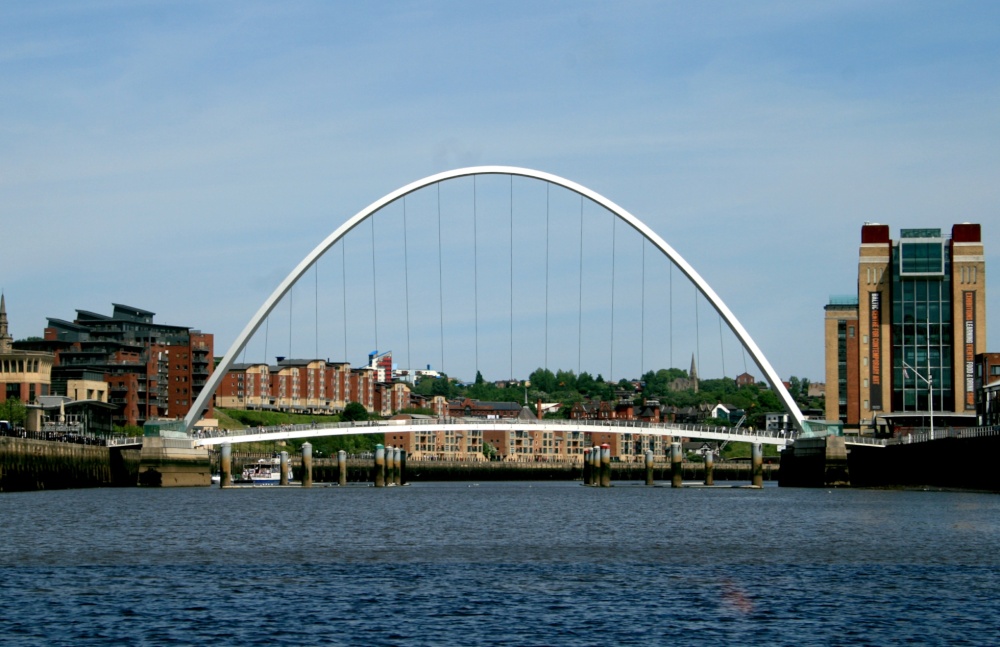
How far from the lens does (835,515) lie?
73.1m

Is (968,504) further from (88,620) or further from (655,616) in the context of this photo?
(88,620)

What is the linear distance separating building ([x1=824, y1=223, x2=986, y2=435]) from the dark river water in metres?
68.2

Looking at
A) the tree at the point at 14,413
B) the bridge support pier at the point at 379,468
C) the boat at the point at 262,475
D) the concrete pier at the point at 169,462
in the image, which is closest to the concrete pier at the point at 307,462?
the bridge support pier at the point at 379,468

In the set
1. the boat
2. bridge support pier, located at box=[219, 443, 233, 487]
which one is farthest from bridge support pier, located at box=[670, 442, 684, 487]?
the boat

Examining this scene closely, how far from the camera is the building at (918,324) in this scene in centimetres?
13938

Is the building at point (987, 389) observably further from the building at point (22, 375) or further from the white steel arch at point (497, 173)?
the building at point (22, 375)

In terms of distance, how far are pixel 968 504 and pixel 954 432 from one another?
104 feet

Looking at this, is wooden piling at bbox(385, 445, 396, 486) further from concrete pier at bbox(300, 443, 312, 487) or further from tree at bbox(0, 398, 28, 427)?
tree at bbox(0, 398, 28, 427)

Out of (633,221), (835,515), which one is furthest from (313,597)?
(633,221)

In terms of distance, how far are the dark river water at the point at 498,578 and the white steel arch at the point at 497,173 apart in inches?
1541

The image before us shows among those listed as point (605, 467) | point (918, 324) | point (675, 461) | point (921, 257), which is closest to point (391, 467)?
point (605, 467)

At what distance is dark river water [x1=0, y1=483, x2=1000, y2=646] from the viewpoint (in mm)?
32469

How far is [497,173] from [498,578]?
7320 centimetres

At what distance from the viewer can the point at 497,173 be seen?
11306cm
